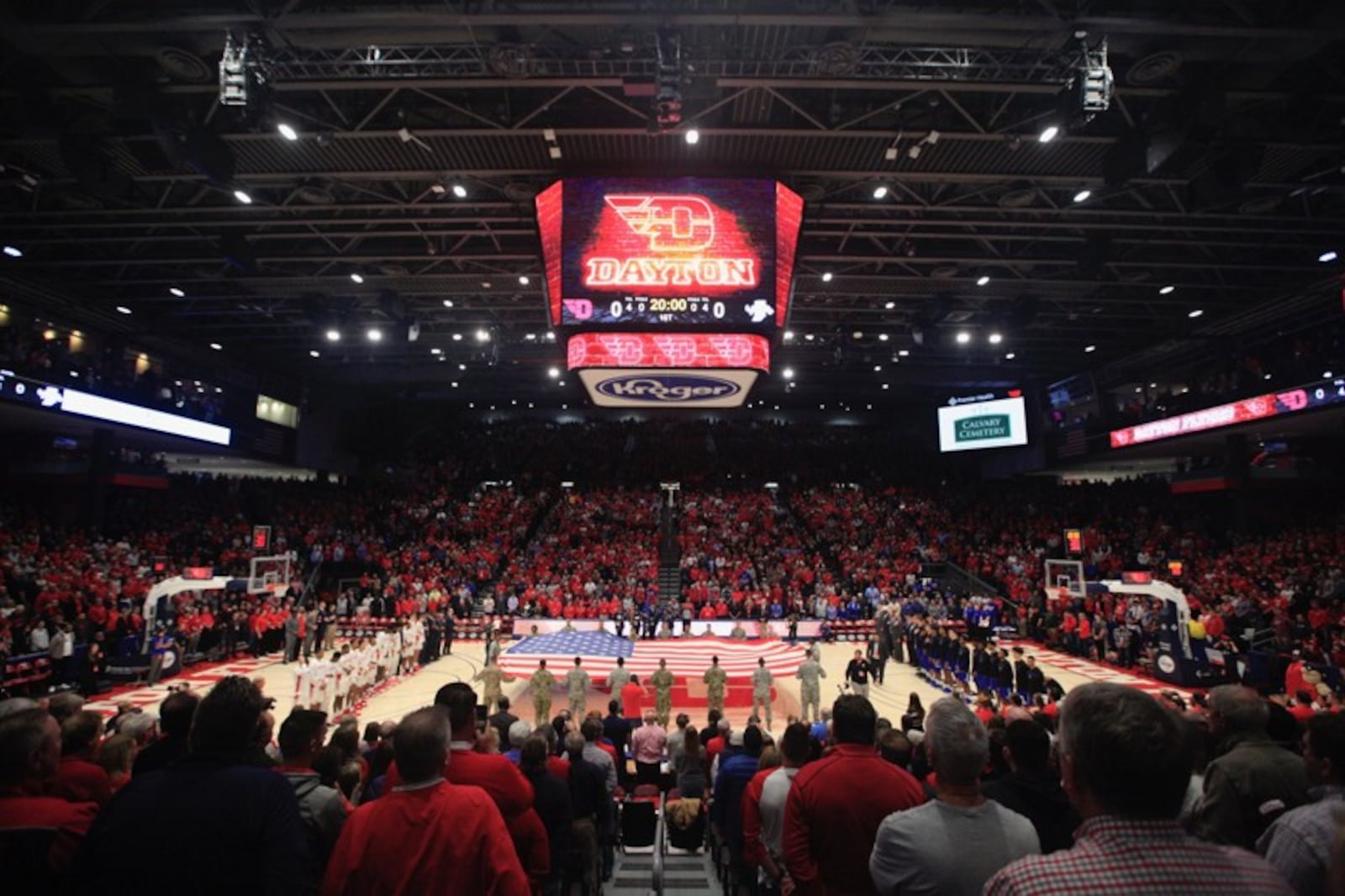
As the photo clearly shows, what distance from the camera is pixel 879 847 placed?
2.51 meters

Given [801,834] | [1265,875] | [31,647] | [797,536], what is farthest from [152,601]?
[797,536]

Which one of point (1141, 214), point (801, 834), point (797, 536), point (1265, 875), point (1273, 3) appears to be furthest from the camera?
point (797, 536)

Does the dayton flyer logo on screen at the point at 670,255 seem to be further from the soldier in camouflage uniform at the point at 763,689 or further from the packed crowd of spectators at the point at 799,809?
the packed crowd of spectators at the point at 799,809

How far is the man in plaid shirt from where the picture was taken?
148 centimetres

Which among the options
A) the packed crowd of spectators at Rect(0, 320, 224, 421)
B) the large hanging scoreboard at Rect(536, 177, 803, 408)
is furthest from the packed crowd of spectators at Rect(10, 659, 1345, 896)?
the packed crowd of spectators at Rect(0, 320, 224, 421)

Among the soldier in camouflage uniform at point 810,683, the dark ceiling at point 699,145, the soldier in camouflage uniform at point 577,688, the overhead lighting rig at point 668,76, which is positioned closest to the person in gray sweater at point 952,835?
the overhead lighting rig at point 668,76

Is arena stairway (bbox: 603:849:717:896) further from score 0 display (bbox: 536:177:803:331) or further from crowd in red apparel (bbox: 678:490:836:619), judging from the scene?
crowd in red apparel (bbox: 678:490:836:619)

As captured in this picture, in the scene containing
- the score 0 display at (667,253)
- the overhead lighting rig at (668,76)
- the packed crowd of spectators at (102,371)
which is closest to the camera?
the overhead lighting rig at (668,76)

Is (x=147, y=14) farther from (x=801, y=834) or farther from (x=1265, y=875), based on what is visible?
(x=1265, y=875)

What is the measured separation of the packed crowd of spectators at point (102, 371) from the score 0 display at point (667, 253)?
16.9 m

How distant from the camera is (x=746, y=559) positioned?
1166 inches

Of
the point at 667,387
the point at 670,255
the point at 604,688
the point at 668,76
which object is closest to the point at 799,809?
the point at 668,76

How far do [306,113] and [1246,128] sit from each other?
16780 millimetres

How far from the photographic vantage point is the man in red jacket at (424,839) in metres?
2.37
